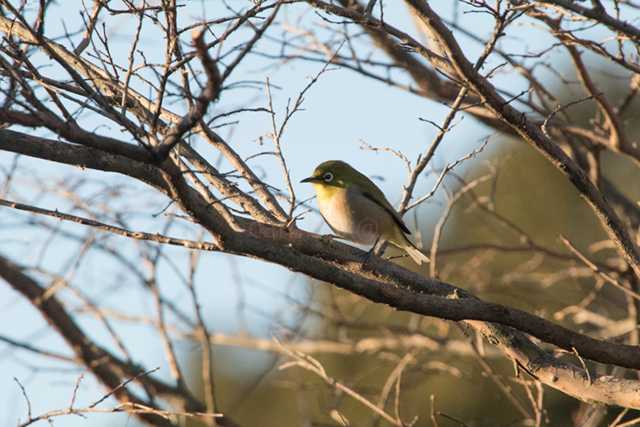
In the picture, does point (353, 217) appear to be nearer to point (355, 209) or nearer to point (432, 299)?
point (355, 209)

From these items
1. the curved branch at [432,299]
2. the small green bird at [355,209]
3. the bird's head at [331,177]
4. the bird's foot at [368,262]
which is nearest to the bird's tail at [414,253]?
the small green bird at [355,209]

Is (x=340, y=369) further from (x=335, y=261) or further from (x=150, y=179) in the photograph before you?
(x=150, y=179)

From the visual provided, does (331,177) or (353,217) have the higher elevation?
(331,177)

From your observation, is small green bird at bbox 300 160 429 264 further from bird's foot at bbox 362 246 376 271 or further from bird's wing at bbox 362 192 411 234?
bird's foot at bbox 362 246 376 271

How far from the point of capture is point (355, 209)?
19.2 ft

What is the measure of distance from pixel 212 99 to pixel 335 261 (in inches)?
65.0

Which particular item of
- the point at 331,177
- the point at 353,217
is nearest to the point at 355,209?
the point at 353,217

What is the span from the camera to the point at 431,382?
13.9m

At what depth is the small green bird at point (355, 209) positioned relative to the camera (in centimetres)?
583

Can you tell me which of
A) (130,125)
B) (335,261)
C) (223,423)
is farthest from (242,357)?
(130,125)

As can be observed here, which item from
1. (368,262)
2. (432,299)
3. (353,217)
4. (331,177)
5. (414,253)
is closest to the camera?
(432,299)

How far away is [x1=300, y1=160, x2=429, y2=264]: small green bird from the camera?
5.83m

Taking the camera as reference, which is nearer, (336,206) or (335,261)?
(335,261)

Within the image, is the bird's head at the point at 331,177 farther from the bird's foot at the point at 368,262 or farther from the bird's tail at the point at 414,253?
the bird's foot at the point at 368,262
